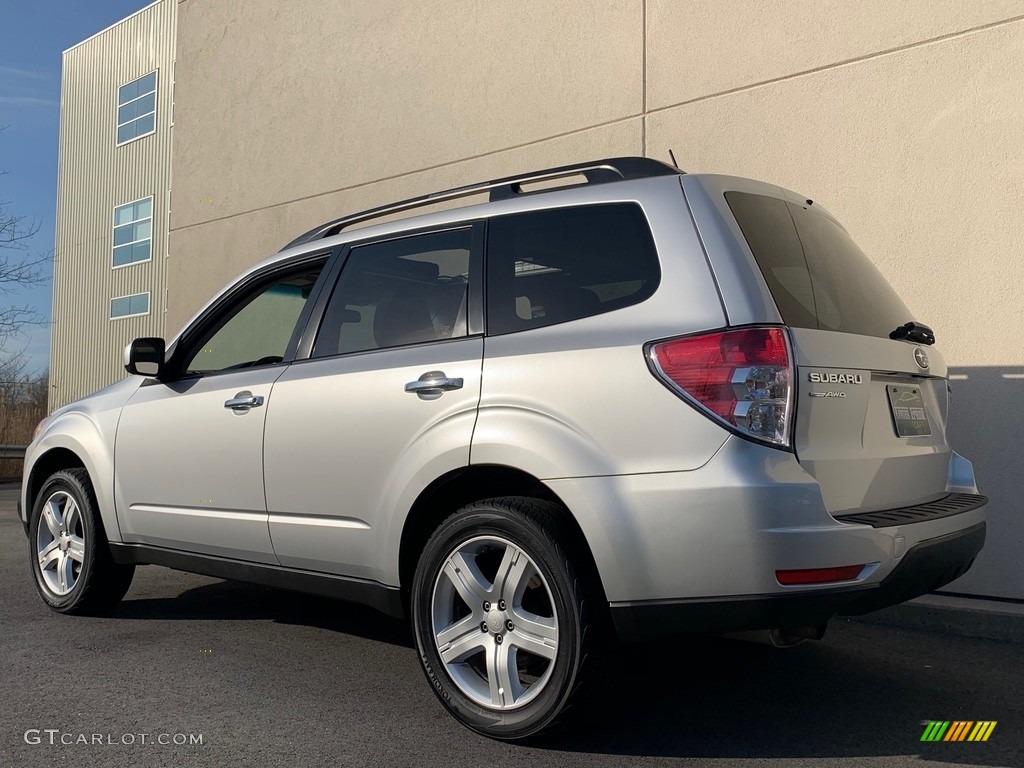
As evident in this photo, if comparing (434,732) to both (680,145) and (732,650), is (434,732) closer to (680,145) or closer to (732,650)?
(732,650)

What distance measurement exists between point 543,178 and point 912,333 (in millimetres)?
1527

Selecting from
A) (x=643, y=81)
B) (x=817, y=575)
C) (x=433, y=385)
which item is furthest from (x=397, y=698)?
(x=643, y=81)

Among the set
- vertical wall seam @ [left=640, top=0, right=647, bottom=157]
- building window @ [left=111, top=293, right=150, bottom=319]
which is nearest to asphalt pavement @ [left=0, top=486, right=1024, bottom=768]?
vertical wall seam @ [left=640, top=0, right=647, bottom=157]

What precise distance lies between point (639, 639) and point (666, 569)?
0.81ft

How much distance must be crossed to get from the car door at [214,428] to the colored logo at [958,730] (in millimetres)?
2702

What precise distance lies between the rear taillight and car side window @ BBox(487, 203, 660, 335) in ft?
1.12

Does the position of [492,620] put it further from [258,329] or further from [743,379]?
[258,329]

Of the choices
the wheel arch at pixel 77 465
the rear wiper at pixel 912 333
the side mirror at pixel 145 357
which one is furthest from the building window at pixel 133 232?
the rear wiper at pixel 912 333

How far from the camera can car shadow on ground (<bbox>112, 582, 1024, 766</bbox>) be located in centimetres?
337

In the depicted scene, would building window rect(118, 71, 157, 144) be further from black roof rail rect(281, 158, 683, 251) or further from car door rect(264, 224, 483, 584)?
car door rect(264, 224, 483, 584)

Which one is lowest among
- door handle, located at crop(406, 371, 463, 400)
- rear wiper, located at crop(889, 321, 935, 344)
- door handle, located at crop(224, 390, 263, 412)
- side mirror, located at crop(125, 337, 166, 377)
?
door handle, located at crop(224, 390, 263, 412)

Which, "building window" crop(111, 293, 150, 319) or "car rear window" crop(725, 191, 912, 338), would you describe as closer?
"car rear window" crop(725, 191, 912, 338)

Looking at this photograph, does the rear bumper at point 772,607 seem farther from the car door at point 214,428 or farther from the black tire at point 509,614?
the car door at point 214,428

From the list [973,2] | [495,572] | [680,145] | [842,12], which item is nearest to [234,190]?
[680,145]
